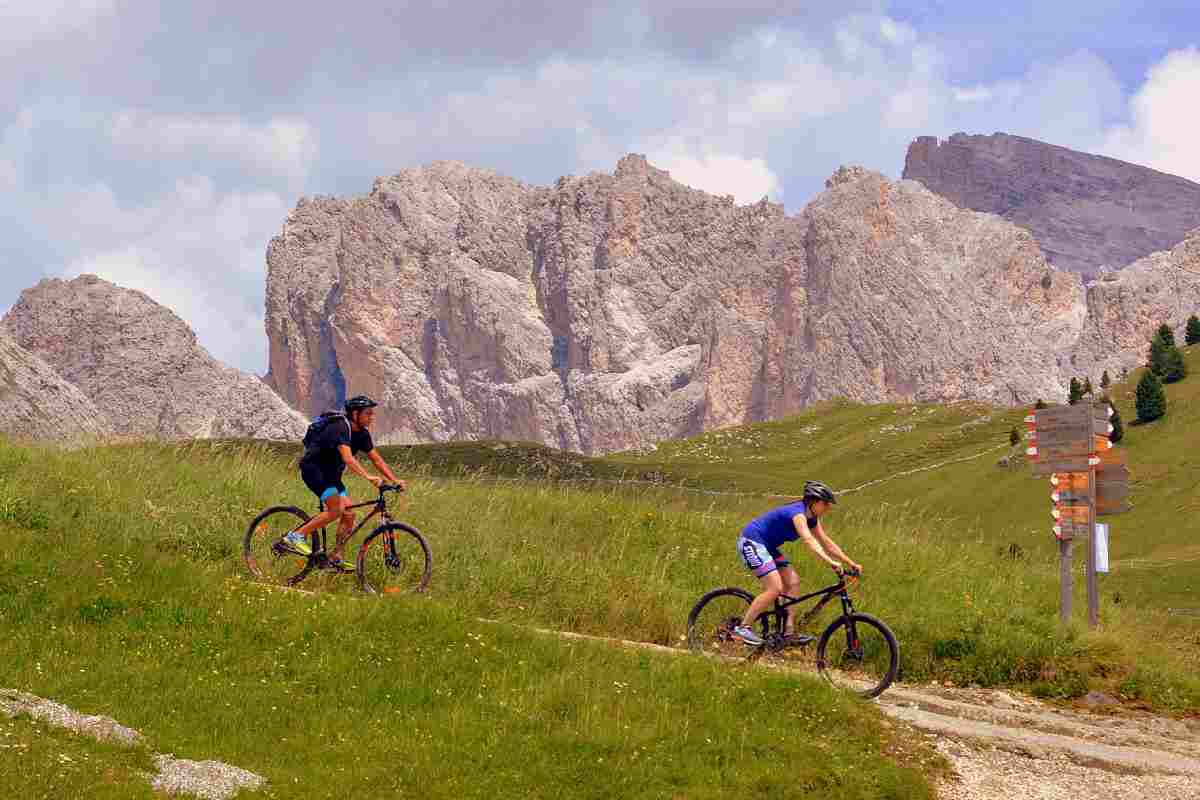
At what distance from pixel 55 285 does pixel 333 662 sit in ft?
565

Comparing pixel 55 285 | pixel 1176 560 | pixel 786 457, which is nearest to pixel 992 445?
pixel 786 457

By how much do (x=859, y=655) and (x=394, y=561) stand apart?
6275 millimetres

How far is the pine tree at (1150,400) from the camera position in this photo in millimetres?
140250

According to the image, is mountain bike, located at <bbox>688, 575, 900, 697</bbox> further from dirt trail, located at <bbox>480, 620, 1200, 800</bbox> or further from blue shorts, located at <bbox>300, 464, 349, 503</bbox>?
blue shorts, located at <bbox>300, 464, 349, 503</bbox>

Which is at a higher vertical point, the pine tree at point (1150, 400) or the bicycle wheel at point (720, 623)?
the pine tree at point (1150, 400)

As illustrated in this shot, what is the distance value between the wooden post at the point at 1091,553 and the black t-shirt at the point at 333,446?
10.4 metres

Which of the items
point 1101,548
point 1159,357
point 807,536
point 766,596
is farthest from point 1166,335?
point 807,536

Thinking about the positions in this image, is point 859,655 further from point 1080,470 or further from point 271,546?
point 271,546

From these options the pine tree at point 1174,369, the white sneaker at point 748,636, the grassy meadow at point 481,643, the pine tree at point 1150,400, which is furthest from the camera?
the pine tree at point 1174,369

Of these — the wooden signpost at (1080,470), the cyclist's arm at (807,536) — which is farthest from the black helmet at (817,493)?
the wooden signpost at (1080,470)

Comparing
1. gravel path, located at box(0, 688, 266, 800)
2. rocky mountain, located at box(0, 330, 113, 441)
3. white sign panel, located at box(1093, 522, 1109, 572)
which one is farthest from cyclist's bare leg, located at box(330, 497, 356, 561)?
rocky mountain, located at box(0, 330, 113, 441)

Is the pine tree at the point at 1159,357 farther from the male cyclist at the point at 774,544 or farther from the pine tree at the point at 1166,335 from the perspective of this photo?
the male cyclist at the point at 774,544

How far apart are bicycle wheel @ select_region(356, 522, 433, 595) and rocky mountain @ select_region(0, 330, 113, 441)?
51.2 feet

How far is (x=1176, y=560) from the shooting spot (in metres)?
95.2
